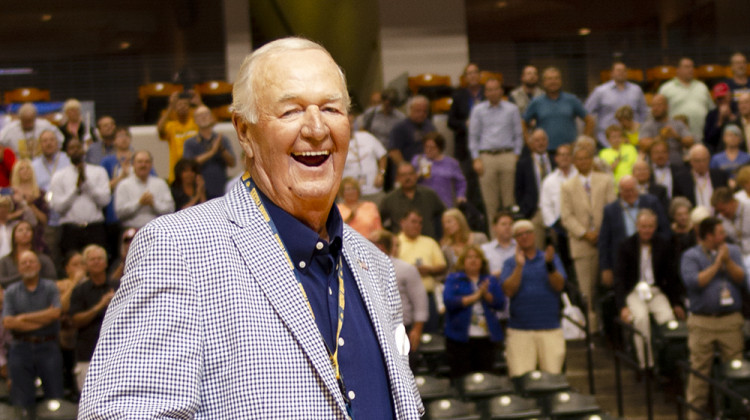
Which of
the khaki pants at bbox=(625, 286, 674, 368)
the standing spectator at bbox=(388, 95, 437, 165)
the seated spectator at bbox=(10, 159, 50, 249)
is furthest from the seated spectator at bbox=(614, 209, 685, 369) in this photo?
the seated spectator at bbox=(10, 159, 50, 249)

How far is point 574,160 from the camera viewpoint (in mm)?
9578

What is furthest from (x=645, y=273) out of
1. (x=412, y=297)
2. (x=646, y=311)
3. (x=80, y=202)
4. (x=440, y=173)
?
(x=80, y=202)

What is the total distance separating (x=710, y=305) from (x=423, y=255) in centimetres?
213

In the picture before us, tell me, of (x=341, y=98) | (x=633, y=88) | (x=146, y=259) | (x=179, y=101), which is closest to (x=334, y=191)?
(x=341, y=98)

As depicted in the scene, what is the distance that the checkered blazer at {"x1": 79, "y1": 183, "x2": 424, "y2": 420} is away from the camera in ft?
4.87

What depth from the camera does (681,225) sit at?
29.0 feet

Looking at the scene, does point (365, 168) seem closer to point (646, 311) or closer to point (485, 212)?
point (485, 212)

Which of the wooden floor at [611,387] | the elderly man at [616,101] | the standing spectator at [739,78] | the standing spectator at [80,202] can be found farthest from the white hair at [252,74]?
the standing spectator at [739,78]

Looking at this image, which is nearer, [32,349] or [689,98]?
[32,349]

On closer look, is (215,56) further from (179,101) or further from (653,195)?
(653,195)

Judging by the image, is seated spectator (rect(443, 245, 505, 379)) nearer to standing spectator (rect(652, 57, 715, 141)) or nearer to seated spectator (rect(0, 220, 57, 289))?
seated spectator (rect(0, 220, 57, 289))

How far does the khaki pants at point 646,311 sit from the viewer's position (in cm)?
813

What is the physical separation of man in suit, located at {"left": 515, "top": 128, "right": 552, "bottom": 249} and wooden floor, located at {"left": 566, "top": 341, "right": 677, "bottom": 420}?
141 cm

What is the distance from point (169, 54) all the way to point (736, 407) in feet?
37.6
